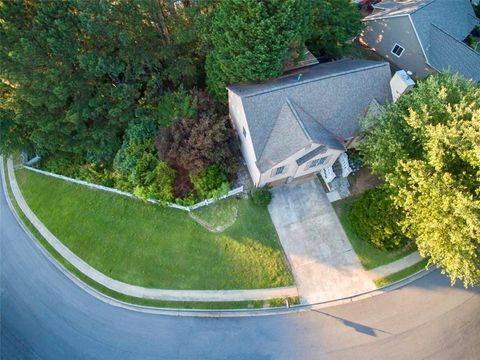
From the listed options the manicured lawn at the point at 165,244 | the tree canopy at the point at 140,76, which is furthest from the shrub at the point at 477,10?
the manicured lawn at the point at 165,244

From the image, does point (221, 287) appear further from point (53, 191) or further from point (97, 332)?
point (53, 191)

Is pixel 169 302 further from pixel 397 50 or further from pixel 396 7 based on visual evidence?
pixel 396 7

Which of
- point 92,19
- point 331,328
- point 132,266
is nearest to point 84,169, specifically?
point 132,266

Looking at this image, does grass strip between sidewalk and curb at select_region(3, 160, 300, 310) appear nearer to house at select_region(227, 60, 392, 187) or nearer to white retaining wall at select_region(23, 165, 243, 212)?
white retaining wall at select_region(23, 165, 243, 212)

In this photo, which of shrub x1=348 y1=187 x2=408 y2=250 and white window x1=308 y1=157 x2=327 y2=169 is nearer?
shrub x1=348 y1=187 x2=408 y2=250

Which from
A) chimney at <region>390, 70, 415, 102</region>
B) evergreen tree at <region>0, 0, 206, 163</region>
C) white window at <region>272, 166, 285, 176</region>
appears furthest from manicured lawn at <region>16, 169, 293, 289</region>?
chimney at <region>390, 70, 415, 102</region>

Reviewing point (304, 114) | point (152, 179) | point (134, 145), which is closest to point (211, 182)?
point (152, 179)
